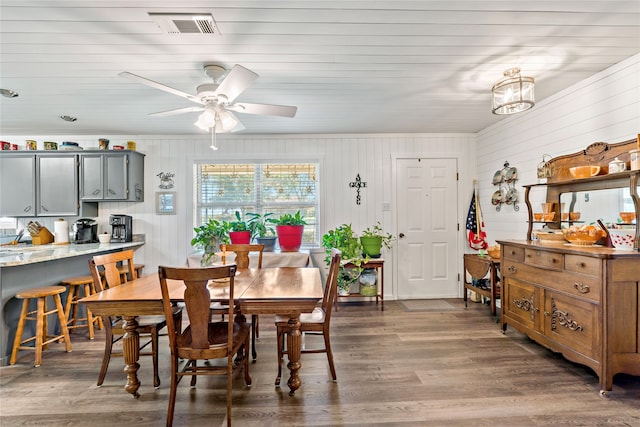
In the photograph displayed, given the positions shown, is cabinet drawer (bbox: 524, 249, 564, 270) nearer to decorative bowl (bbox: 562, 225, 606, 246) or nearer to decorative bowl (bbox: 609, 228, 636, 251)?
decorative bowl (bbox: 562, 225, 606, 246)

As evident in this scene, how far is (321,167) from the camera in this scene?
4.70 m

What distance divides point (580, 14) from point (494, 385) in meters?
2.52

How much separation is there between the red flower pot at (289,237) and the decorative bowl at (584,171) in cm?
296

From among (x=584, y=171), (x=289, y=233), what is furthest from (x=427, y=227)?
(x=584, y=171)

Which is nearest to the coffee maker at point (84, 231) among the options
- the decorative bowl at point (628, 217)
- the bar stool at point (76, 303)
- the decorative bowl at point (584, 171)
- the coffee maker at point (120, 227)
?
the coffee maker at point (120, 227)

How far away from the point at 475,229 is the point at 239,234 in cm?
325

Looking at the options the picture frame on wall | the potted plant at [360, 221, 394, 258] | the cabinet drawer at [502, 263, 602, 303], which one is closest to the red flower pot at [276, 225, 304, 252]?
the potted plant at [360, 221, 394, 258]

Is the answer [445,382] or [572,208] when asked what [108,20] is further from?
[572,208]

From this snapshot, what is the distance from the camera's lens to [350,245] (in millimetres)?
4246

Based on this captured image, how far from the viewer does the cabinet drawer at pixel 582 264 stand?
7.14ft

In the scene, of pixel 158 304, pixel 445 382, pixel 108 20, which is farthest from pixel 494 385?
pixel 108 20

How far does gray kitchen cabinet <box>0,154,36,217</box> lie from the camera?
4.22m

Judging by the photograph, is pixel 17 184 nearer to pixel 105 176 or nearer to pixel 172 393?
pixel 105 176

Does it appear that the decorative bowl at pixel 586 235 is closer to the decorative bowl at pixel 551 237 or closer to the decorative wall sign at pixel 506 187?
the decorative bowl at pixel 551 237
